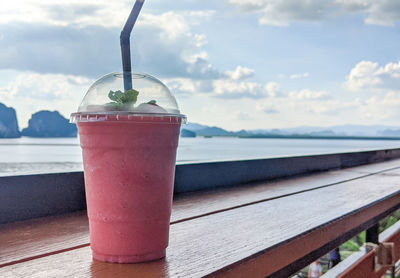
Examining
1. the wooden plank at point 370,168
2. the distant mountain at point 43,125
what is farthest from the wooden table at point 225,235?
the distant mountain at point 43,125

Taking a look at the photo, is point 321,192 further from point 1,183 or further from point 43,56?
point 43,56

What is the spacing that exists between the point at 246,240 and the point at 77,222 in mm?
403

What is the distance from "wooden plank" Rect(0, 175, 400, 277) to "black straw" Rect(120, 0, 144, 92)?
28 centimetres

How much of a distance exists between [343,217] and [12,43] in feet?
221

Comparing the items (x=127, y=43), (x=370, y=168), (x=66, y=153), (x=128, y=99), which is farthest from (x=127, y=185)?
(x=66, y=153)

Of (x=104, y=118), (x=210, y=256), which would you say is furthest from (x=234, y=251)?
(x=104, y=118)

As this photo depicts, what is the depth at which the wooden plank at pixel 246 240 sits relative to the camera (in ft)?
1.91

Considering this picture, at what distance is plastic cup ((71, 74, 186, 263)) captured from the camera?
62 cm

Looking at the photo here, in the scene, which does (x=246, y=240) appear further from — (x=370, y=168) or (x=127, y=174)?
(x=370, y=168)

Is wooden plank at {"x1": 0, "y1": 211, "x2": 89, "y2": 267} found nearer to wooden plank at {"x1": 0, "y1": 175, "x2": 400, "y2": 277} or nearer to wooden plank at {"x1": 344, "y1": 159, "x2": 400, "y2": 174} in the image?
wooden plank at {"x1": 0, "y1": 175, "x2": 400, "y2": 277}

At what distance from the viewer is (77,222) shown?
37.0 inches

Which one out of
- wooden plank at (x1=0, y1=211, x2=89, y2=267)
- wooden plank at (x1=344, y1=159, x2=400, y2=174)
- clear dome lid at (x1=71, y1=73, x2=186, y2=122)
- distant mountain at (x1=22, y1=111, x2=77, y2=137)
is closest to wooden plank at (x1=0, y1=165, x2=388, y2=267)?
wooden plank at (x1=0, y1=211, x2=89, y2=267)

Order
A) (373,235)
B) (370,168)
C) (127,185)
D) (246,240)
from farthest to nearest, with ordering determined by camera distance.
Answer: (370,168), (373,235), (246,240), (127,185)

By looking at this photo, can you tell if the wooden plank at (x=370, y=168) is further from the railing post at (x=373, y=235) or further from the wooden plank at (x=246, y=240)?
the wooden plank at (x=246, y=240)
